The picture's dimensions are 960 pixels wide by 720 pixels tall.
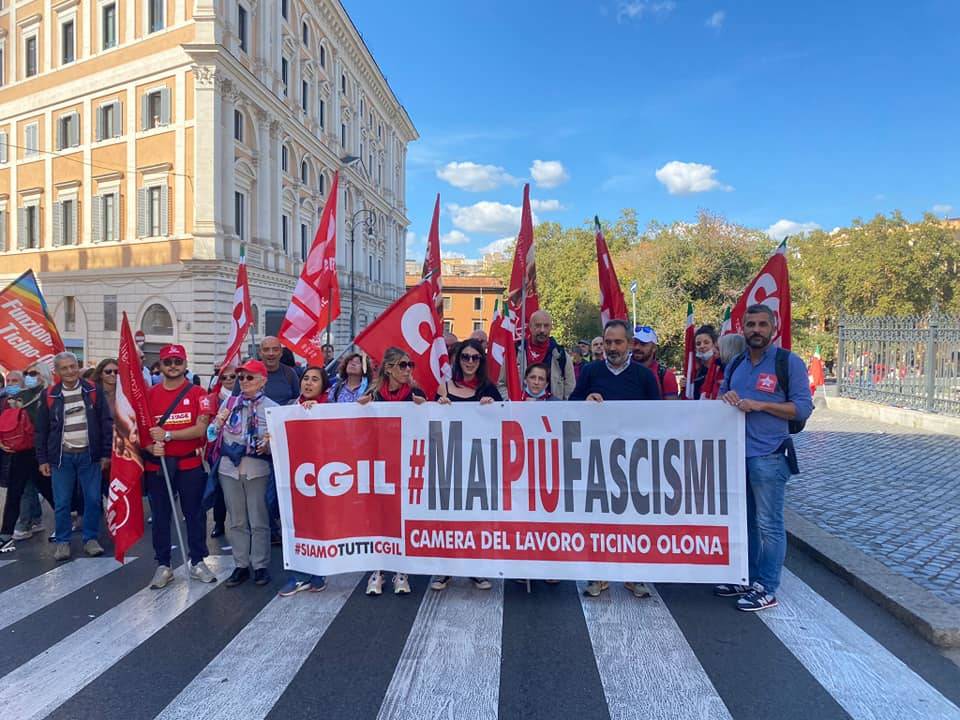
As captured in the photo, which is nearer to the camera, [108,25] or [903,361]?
[903,361]

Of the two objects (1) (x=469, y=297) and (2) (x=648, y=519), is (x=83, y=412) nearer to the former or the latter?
(2) (x=648, y=519)

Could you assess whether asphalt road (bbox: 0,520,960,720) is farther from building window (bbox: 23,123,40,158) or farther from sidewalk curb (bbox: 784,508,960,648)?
building window (bbox: 23,123,40,158)

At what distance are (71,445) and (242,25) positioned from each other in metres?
29.8

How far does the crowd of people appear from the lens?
439cm

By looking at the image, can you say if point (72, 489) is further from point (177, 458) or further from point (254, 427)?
point (254, 427)

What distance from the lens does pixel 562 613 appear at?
4.31m

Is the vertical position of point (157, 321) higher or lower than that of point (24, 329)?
higher

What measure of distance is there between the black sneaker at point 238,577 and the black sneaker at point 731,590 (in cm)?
352

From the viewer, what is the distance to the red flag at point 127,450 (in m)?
4.79

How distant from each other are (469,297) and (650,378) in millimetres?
79211

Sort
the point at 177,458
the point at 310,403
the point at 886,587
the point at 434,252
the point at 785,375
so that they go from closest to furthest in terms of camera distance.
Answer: the point at 785,375, the point at 886,587, the point at 310,403, the point at 177,458, the point at 434,252

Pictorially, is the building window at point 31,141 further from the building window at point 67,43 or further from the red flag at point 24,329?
the red flag at point 24,329

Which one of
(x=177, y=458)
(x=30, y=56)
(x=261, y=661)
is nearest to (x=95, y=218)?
(x=30, y=56)

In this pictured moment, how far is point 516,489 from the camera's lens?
4.64m
